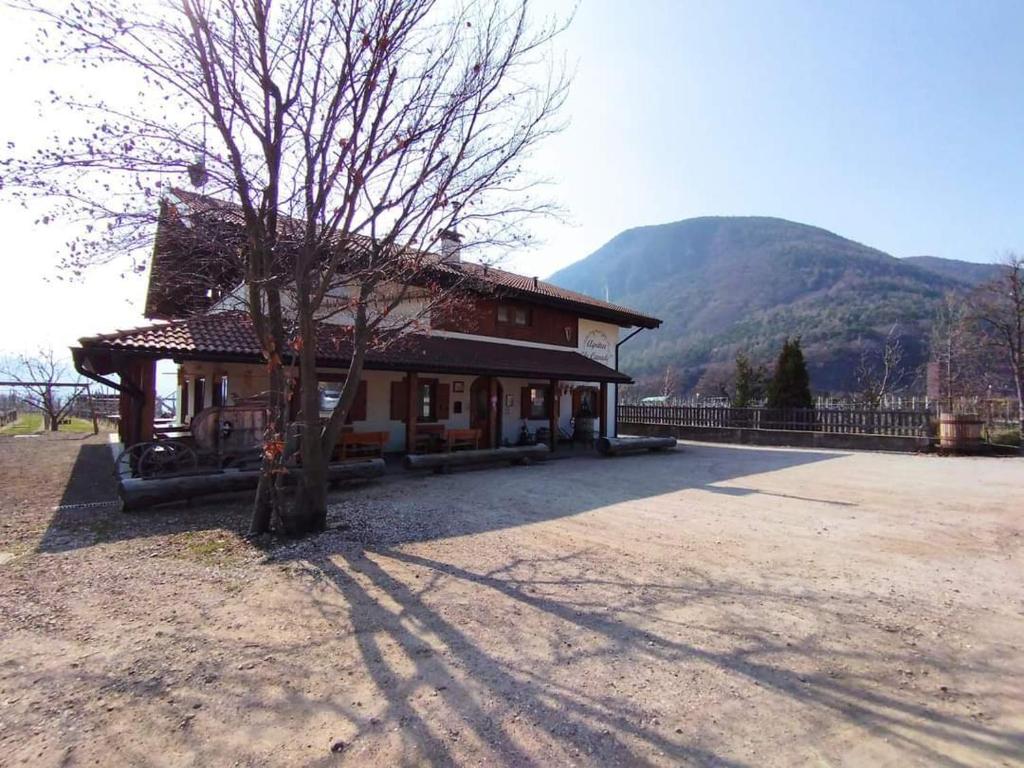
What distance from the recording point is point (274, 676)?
3180mm

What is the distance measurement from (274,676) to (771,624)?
10.4 feet

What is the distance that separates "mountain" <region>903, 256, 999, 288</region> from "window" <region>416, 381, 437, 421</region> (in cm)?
10492

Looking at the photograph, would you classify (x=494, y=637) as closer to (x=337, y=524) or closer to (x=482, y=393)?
(x=337, y=524)

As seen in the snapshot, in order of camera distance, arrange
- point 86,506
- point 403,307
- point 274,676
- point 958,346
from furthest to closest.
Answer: point 958,346
point 403,307
point 86,506
point 274,676

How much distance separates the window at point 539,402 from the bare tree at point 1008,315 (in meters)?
17.9

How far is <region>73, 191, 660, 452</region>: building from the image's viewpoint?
29.8 ft

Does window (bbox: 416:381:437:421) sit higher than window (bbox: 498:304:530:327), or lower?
lower

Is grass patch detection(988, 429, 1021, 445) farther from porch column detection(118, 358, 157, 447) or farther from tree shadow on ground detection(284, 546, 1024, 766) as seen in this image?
porch column detection(118, 358, 157, 447)

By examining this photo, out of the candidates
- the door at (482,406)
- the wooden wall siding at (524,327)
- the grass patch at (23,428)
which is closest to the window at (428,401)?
the door at (482,406)

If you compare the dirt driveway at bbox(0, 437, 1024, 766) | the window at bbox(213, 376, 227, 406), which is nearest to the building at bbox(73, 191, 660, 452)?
the window at bbox(213, 376, 227, 406)

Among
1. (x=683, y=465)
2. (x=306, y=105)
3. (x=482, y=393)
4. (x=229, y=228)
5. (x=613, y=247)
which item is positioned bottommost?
(x=683, y=465)

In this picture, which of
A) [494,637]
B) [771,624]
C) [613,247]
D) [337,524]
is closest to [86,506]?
[337,524]

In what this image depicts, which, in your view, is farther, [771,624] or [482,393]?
[482,393]

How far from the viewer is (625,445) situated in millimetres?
15852
